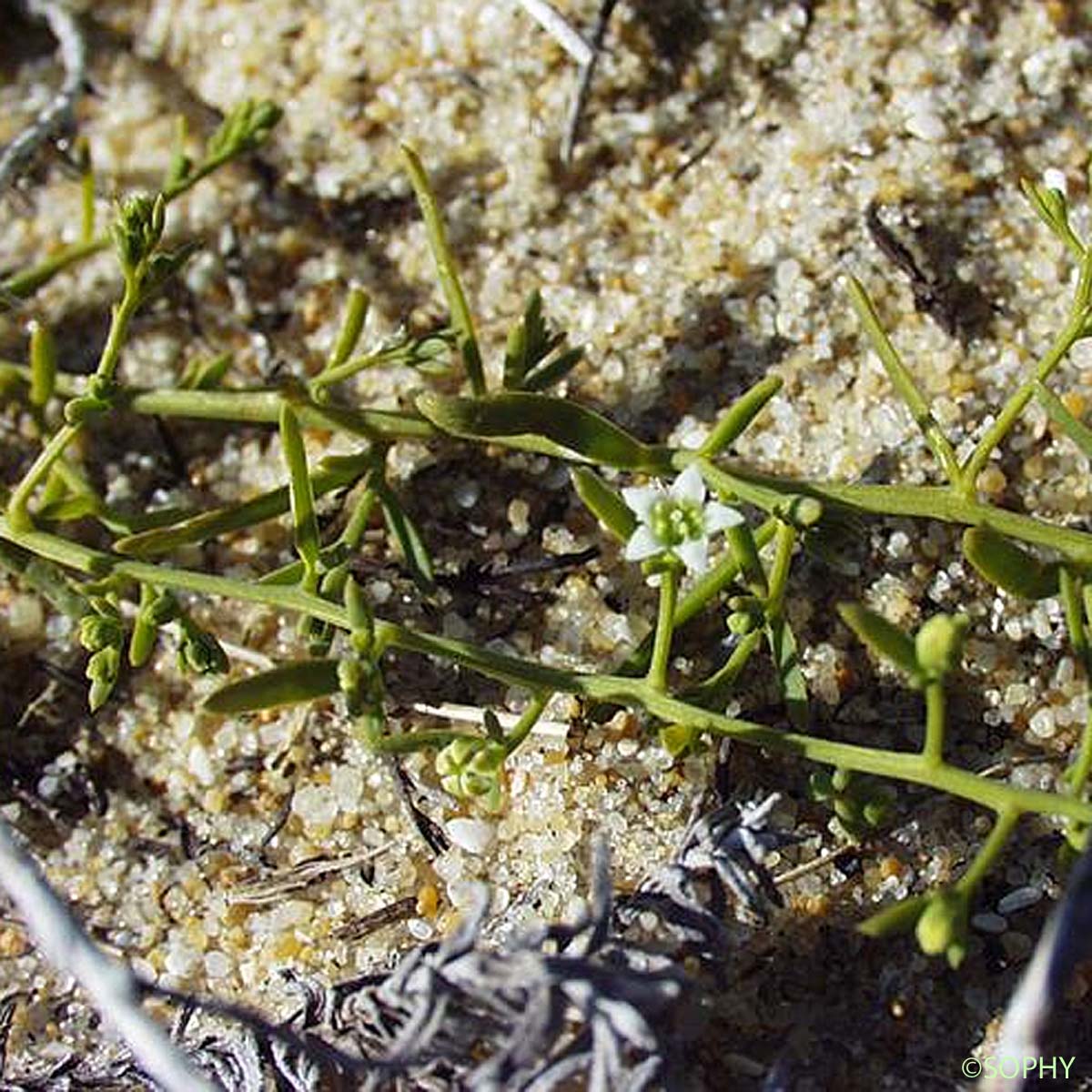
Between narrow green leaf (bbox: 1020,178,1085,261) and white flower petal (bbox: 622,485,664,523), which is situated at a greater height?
narrow green leaf (bbox: 1020,178,1085,261)

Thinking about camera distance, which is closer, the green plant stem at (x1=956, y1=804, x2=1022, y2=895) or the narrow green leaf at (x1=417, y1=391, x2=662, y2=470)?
the green plant stem at (x1=956, y1=804, x2=1022, y2=895)

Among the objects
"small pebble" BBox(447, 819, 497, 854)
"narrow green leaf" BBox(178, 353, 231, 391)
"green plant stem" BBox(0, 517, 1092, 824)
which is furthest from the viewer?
"narrow green leaf" BBox(178, 353, 231, 391)

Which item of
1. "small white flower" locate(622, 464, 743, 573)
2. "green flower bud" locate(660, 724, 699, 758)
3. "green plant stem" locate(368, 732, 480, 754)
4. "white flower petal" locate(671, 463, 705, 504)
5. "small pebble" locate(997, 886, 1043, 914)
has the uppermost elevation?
"white flower petal" locate(671, 463, 705, 504)

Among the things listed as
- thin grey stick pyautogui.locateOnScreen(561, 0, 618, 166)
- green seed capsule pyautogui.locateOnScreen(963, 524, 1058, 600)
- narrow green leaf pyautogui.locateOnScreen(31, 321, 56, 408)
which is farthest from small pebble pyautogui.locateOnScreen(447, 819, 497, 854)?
thin grey stick pyautogui.locateOnScreen(561, 0, 618, 166)

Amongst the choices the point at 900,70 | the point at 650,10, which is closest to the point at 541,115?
the point at 650,10

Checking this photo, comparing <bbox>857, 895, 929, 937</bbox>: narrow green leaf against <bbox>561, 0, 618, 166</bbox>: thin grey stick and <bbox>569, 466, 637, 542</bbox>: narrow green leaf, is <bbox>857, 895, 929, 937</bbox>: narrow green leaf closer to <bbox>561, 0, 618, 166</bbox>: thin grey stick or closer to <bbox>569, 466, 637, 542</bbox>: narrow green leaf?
<bbox>569, 466, 637, 542</bbox>: narrow green leaf

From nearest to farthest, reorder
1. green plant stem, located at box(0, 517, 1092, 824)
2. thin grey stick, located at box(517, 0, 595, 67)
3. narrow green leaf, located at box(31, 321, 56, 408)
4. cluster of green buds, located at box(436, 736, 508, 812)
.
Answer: green plant stem, located at box(0, 517, 1092, 824) < cluster of green buds, located at box(436, 736, 508, 812) < narrow green leaf, located at box(31, 321, 56, 408) < thin grey stick, located at box(517, 0, 595, 67)
